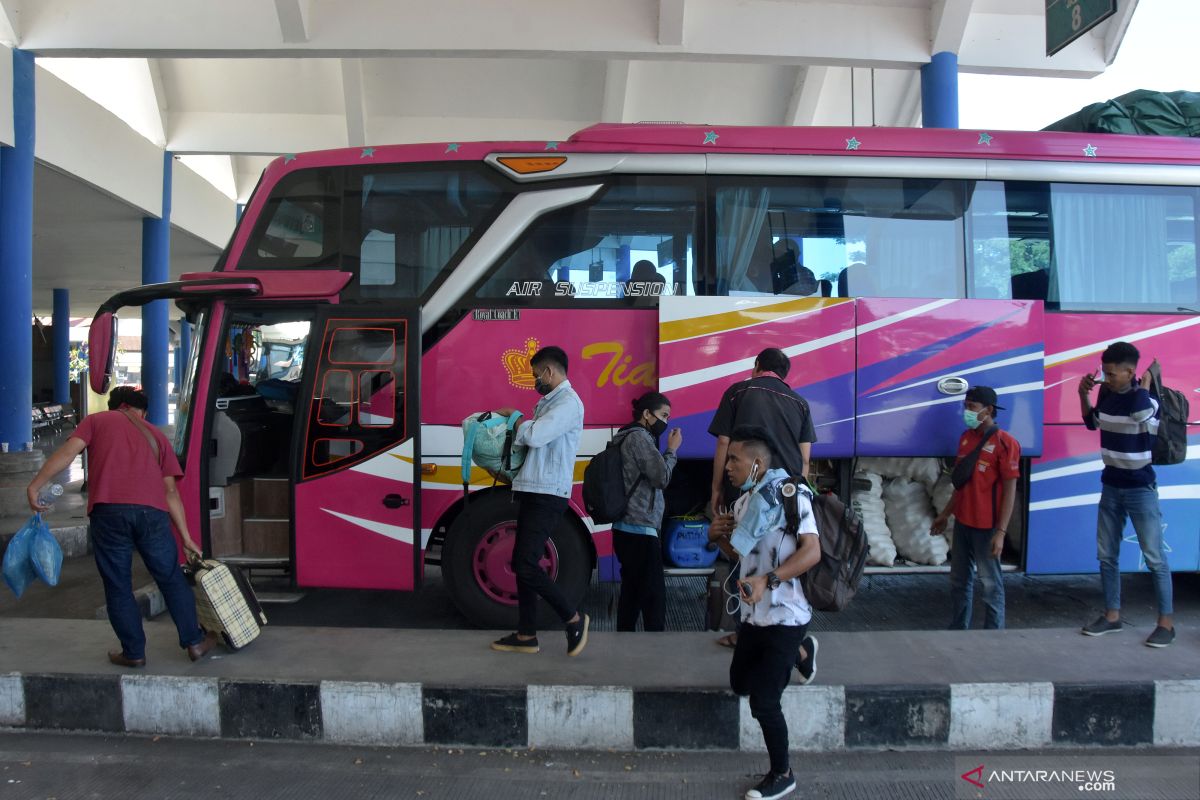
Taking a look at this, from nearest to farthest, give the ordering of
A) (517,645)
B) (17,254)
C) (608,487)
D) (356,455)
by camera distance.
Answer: (517,645) < (608,487) < (356,455) < (17,254)

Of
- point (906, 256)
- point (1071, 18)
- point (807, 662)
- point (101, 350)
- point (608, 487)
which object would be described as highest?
point (1071, 18)

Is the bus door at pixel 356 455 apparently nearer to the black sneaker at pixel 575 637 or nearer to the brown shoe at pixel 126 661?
the brown shoe at pixel 126 661

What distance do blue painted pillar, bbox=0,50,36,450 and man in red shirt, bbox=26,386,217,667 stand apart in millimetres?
7816

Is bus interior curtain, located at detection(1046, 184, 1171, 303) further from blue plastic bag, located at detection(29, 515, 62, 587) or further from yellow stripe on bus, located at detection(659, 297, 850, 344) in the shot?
blue plastic bag, located at detection(29, 515, 62, 587)

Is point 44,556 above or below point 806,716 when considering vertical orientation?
above

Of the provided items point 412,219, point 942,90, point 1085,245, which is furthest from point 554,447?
point 942,90

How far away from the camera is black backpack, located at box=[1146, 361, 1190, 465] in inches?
188

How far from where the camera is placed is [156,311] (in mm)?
17141

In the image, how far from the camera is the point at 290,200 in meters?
5.51

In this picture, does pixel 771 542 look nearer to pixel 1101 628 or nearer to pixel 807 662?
pixel 807 662

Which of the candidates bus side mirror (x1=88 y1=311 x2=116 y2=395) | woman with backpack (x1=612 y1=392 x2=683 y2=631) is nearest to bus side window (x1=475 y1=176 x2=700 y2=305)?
woman with backpack (x1=612 y1=392 x2=683 y2=631)

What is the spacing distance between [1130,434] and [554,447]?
3371 millimetres

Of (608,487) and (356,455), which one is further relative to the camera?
(356,455)

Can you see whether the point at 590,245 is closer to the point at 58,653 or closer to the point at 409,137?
the point at 58,653
